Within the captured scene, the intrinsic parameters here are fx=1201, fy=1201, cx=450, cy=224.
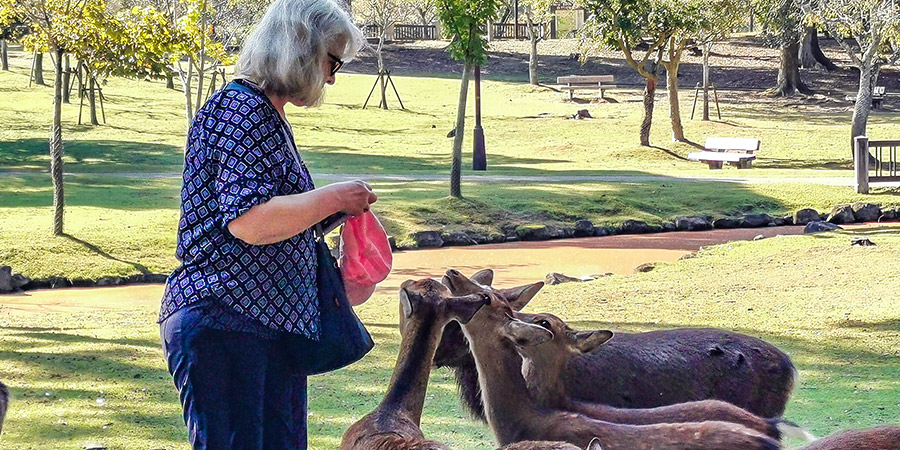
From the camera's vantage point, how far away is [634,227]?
2070cm

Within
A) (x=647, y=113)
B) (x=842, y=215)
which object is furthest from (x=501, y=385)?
(x=647, y=113)

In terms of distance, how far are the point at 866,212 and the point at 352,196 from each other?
736 inches

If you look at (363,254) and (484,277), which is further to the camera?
(484,277)

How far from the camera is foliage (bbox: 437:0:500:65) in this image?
22.5 metres

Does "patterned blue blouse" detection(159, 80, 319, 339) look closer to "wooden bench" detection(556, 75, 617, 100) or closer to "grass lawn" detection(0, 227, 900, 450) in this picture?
"grass lawn" detection(0, 227, 900, 450)

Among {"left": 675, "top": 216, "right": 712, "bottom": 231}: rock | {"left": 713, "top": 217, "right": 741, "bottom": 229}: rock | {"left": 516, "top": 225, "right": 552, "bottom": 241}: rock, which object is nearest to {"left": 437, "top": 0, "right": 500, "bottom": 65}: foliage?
{"left": 516, "top": 225, "right": 552, "bottom": 241}: rock

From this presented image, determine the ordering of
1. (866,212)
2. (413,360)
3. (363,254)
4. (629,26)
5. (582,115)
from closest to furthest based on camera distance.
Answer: (363,254) < (413,360) < (866,212) < (629,26) < (582,115)

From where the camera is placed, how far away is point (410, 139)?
36812mm

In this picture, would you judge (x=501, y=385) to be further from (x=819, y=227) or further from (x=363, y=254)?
(x=819, y=227)

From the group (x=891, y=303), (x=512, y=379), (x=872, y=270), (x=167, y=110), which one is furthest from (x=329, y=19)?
(x=167, y=110)

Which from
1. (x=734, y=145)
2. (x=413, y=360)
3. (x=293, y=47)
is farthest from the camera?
(x=734, y=145)

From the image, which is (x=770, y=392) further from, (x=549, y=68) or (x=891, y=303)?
(x=549, y=68)

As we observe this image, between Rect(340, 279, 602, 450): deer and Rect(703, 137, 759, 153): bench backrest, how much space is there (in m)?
26.4

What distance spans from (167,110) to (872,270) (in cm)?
3317
